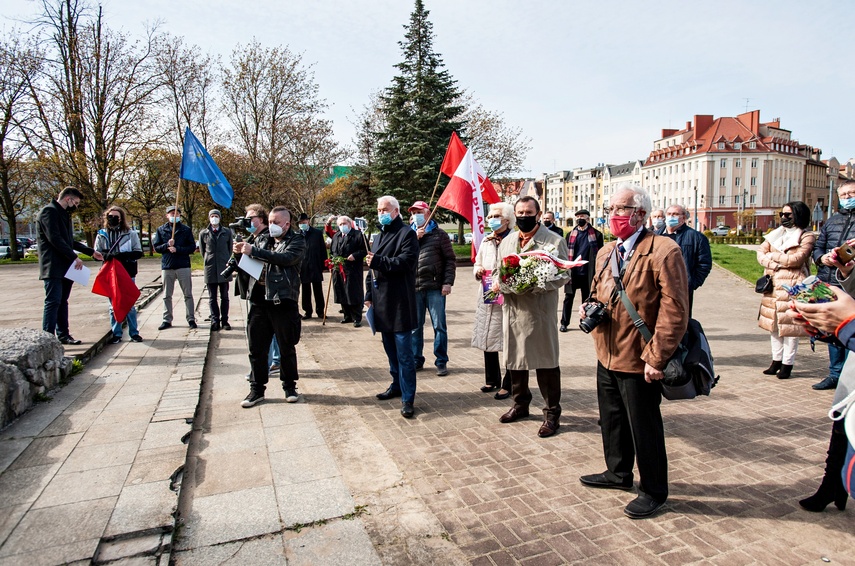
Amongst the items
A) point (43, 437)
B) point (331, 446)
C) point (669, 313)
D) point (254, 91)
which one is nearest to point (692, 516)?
point (669, 313)

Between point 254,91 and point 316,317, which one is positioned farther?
point 254,91

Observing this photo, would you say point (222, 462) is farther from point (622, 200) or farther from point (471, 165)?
point (471, 165)

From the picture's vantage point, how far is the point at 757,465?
4164 millimetres

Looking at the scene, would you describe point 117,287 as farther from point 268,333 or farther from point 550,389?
point 550,389

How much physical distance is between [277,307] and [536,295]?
8.74 ft

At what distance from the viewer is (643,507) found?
3.46 metres

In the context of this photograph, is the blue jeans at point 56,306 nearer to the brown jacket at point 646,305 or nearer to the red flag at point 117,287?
the red flag at point 117,287

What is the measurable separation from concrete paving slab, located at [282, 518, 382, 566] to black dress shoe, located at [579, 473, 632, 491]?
1613 millimetres

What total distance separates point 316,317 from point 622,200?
8946 millimetres

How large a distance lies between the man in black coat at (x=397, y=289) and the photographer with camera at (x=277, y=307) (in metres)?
0.85

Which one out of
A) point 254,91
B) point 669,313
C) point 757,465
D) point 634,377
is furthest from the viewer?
point 254,91

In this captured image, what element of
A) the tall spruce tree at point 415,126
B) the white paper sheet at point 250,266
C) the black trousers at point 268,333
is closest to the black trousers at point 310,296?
the black trousers at point 268,333

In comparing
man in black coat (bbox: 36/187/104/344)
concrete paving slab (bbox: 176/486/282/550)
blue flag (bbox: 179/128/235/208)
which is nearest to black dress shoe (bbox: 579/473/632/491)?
concrete paving slab (bbox: 176/486/282/550)

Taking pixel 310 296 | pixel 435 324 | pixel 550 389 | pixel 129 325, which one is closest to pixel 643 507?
pixel 550 389
